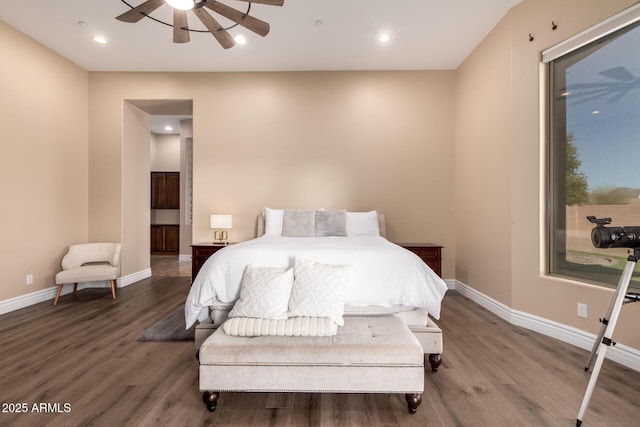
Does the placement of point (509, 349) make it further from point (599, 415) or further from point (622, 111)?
point (622, 111)

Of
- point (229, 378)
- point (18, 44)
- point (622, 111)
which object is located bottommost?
point (229, 378)

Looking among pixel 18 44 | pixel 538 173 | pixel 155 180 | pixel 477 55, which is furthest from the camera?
pixel 155 180

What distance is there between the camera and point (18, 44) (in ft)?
11.1

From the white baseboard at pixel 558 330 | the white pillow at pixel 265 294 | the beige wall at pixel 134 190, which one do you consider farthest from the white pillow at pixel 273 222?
the white baseboard at pixel 558 330

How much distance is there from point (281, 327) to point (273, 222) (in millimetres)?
2272

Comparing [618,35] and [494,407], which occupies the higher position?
[618,35]

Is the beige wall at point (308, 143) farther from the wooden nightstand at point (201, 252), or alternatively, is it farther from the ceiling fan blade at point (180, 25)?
the ceiling fan blade at point (180, 25)

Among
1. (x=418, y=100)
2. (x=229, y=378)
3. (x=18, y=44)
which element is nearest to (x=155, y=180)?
(x=18, y=44)

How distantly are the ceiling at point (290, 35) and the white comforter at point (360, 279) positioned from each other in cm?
254

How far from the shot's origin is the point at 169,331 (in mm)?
2732

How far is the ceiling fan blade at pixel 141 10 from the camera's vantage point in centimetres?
228

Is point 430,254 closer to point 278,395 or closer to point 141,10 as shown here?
point 278,395

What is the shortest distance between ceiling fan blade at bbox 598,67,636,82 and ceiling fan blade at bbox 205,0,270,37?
115 inches

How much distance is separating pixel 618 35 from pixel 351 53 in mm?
2626
